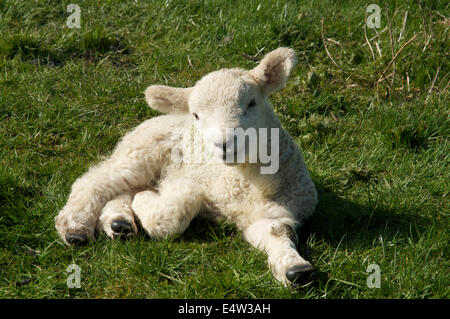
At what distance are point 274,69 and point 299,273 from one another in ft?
5.06

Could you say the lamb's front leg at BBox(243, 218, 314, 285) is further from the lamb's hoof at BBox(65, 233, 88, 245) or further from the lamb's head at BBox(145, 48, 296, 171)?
the lamb's hoof at BBox(65, 233, 88, 245)

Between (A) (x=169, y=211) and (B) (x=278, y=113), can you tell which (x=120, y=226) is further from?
(B) (x=278, y=113)

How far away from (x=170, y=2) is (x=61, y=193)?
3622 millimetres

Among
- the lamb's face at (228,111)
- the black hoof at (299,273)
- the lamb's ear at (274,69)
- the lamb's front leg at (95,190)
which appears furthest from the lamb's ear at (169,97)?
the black hoof at (299,273)

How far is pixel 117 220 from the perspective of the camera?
4453 mm

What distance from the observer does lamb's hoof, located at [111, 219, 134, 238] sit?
4434 mm

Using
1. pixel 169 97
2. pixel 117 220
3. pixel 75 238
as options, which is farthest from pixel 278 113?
pixel 75 238

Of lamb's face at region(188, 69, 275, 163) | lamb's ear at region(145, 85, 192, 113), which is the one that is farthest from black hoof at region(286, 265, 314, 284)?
lamb's ear at region(145, 85, 192, 113)

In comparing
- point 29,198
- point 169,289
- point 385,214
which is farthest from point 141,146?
point 385,214

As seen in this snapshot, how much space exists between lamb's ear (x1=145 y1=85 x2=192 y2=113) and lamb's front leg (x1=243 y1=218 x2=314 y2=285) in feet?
3.41

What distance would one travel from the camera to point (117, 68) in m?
7.11

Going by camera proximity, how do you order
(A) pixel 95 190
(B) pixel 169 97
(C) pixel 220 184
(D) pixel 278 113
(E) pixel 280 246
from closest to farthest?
(E) pixel 280 246 < (B) pixel 169 97 < (C) pixel 220 184 < (A) pixel 95 190 < (D) pixel 278 113

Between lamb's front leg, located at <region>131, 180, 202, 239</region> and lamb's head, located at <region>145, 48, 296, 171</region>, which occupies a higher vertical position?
lamb's head, located at <region>145, 48, 296, 171</region>
